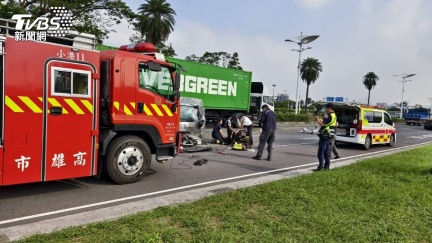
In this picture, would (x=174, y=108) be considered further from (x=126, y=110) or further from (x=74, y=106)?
(x=74, y=106)

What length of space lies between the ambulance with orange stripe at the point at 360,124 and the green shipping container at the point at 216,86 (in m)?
8.67

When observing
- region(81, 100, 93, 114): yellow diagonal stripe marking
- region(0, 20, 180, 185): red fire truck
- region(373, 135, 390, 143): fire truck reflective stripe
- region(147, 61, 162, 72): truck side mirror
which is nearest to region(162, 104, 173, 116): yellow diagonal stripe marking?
region(0, 20, 180, 185): red fire truck

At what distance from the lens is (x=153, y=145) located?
6992 mm

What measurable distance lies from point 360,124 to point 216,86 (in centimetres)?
1043

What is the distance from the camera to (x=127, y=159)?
21.4 feet

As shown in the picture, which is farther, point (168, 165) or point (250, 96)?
point (250, 96)

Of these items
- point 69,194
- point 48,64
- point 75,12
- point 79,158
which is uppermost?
point 75,12

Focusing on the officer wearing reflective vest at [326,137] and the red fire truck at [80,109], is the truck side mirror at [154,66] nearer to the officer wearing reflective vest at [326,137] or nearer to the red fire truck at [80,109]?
the red fire truck at [80,109]

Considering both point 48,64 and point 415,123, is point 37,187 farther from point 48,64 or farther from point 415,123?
point 415,123

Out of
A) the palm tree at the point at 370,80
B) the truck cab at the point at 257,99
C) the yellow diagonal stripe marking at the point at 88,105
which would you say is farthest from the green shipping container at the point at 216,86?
the palm tree at the point at 370,80

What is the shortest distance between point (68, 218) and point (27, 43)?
2553mm

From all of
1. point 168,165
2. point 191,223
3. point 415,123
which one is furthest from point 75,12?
point 415,123

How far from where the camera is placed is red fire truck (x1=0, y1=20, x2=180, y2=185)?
197 inches

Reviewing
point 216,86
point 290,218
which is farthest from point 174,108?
point 216,86
